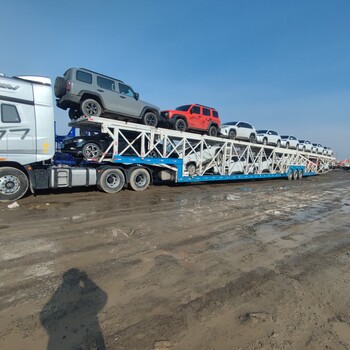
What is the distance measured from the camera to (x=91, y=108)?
993 centimetres

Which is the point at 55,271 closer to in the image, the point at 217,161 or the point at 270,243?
the point at 270,243

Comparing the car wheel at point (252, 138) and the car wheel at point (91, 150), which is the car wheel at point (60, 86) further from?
the car wheel at point (252, 138)

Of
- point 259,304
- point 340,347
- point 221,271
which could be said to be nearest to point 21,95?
point 221,271

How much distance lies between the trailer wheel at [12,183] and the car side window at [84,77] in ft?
12.6

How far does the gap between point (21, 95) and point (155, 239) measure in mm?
6089

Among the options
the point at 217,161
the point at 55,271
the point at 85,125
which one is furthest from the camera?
the point at 217,161

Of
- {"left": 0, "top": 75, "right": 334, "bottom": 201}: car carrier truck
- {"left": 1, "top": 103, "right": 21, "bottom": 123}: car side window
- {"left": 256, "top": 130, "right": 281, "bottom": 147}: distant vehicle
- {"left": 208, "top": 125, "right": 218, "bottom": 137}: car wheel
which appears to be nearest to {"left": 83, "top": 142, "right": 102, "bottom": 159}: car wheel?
{"left": 0, "top": 75, "right": 334, "bottom": 201}: car carrier truck

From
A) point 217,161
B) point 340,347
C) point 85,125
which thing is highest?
point 85,125

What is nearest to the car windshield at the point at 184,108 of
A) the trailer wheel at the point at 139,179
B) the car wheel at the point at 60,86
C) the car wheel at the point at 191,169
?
the car wheel at the point at 191,169

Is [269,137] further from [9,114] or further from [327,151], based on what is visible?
[9,114]

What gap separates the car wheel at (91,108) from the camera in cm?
974

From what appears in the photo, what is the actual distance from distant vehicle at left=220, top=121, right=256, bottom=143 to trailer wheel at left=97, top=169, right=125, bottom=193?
7499 mm

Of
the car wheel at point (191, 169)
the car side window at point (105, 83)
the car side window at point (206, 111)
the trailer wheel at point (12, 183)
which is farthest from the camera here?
the car side window at point (206, 111)

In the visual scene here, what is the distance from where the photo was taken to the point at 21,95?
25.7 ft
